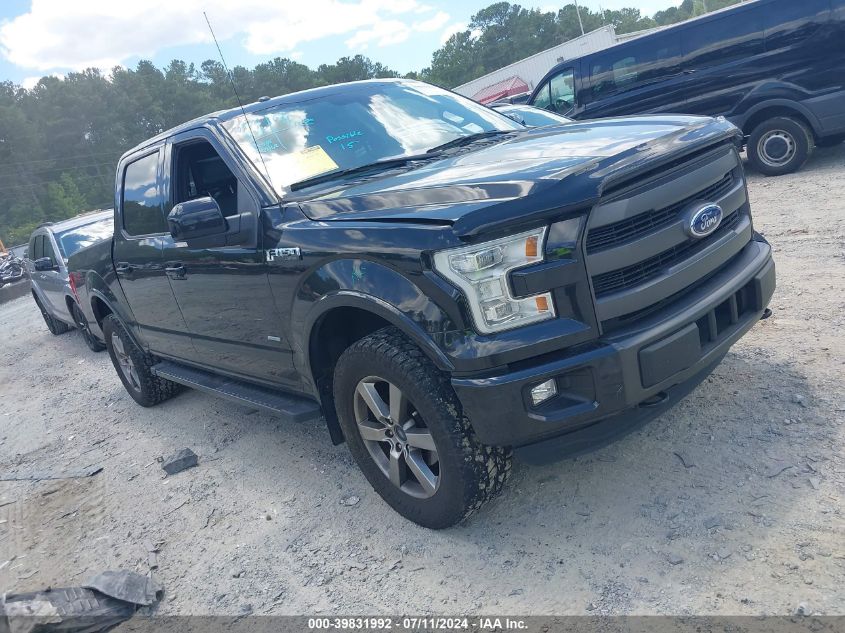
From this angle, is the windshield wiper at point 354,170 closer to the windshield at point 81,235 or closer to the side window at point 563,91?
the windshield at point 81,235

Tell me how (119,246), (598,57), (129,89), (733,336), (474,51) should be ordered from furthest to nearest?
(474,51)
(129,89)
(598,57)
(119,246)
(733,336)

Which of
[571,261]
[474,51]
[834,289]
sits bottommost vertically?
[834,289]

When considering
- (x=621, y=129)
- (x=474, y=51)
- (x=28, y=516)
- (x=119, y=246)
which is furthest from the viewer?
(x=474, y=51)

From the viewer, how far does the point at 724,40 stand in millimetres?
8672

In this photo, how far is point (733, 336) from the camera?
Result: 2.91 m

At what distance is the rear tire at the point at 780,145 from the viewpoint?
27.5ft

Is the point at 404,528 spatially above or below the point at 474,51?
below

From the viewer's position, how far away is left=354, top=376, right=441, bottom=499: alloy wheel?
2906mm

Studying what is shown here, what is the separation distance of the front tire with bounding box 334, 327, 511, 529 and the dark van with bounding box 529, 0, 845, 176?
751 cm

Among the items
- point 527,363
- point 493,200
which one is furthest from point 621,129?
point 527,363

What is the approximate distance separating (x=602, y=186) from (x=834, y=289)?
2960 mm

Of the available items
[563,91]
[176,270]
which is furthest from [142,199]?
[563,91]

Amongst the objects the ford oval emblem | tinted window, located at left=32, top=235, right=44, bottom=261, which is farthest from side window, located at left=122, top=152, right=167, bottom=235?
tinted window, located at left=32, top=235, right=44, bottom=261

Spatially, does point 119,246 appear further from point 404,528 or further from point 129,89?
point 129,89
